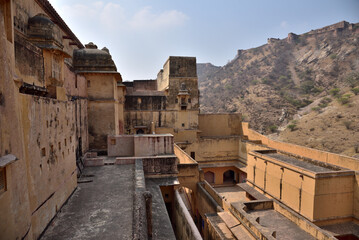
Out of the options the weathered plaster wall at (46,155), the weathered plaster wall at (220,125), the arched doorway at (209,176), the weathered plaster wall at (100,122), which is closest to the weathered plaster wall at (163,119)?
the weathered plaster wall at (220,125)

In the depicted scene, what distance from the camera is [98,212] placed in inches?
250

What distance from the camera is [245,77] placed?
60.2m

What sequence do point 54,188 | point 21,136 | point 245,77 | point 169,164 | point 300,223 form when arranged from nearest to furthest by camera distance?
point 21,136 < point 54,188 < point 300,223 < point 169,164 < point 245,77

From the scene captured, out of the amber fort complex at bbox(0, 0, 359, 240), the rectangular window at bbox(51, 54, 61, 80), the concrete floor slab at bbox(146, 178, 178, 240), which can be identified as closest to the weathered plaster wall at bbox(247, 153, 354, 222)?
the amber fort complex at bbox(0, 0, 359, 240)

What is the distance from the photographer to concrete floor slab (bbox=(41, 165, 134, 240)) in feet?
17.3

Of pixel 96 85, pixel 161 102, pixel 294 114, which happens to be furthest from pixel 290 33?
pixel 96 85

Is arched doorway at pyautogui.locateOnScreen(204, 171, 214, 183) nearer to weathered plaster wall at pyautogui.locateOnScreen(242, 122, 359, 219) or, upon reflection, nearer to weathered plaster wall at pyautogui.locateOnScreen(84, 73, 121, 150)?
weathered plaster wall at pyautogui.locateOnScreen(242, 122, 359, 219)

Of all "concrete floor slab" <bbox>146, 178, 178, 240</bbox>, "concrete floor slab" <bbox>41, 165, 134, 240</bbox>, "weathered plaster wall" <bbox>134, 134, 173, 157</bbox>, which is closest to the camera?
"concrete floor slab" <bbox>41, 165, 134, 240</bbox>

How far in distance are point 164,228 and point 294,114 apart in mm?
39777

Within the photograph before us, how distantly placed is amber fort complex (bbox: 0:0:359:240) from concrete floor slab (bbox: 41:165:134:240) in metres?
0.03

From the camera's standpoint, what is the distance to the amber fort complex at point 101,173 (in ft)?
13.6

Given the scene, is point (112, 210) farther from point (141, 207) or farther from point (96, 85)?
point (96, 85)

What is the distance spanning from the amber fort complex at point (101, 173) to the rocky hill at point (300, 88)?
15819 mm

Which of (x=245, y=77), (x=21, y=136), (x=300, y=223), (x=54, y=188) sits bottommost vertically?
(x=300, y=223)
